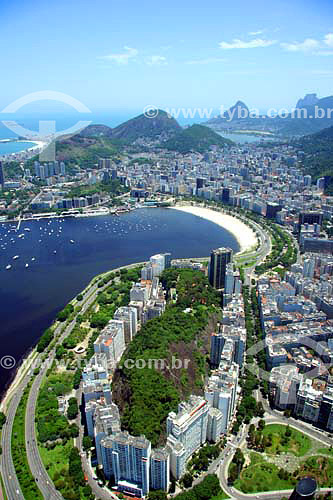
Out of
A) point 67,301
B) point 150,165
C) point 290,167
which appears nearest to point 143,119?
point 150,165

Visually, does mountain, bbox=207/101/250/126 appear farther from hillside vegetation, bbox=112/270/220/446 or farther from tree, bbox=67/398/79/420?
tree, bbox=67/398/79/420

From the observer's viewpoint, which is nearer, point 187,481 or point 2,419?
point 187,481

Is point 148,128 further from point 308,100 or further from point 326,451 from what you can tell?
point 326,451

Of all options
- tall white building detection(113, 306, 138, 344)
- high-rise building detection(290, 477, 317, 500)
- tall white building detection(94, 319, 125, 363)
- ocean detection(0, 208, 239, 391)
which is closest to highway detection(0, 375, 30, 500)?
ocean detection(0, 208, 239, 391)

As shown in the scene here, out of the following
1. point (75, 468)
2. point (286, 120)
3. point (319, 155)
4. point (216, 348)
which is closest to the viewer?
point (75, 468)

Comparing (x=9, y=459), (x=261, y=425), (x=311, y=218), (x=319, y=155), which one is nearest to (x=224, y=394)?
(x=261, y=425)

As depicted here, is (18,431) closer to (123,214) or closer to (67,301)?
(67,301)

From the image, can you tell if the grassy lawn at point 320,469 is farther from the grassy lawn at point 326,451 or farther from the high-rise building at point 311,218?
the high-rise building at point 311,218
